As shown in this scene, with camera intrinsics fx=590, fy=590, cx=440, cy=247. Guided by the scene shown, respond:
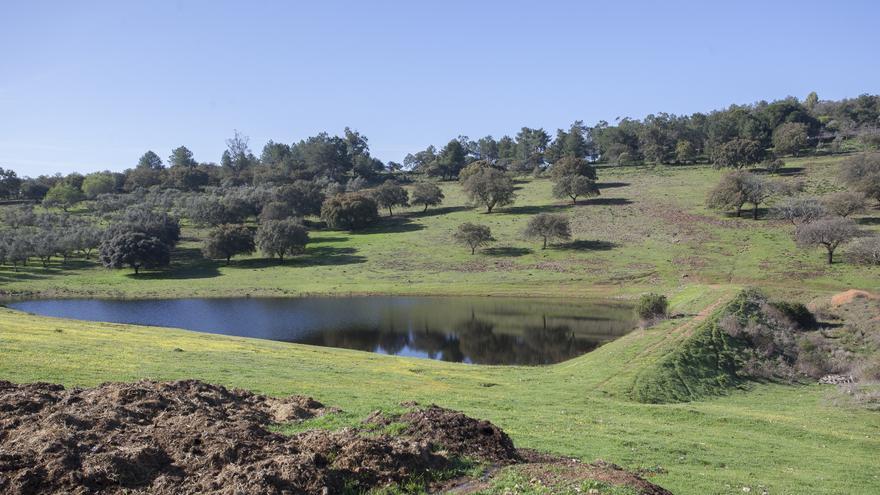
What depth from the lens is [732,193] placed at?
108500mm

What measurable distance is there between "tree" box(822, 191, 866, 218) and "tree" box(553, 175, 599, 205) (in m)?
46.4

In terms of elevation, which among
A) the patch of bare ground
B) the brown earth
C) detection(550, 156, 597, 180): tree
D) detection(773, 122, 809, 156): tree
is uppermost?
detection(773, 122, 809, 156): tree

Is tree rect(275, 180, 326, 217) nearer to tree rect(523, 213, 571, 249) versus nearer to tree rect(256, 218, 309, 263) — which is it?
tree rect(256, 218, 309, 263)

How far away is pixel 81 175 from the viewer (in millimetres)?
189875

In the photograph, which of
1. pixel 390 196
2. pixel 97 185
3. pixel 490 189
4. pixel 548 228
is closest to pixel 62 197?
pixel 97 185

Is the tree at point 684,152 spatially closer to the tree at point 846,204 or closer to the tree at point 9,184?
the tree at point 846,204

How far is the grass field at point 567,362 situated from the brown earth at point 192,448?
4.18 meters

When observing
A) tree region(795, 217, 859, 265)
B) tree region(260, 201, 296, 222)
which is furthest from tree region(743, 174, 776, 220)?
tree region(260, 201, 296, 222)

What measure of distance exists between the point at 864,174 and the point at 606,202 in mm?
47348

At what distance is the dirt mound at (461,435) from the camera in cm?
1559

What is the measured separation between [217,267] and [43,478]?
335ft

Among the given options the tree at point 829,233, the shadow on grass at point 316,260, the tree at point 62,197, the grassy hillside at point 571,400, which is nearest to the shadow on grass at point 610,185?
the tree at point 829,233

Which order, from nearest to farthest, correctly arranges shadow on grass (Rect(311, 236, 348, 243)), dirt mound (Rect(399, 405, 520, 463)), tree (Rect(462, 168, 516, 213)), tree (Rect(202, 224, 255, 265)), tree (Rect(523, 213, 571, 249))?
dirt mound (Rect(399, 405, 520, 463)) → tree (Rect(523, 213, 571, 249)) → tree (Rect(202, 224, 255, 265)) → shadow on grass (Rect(311, 236, 348, 243)) → tree (Rect(462, 168, 516, 213))

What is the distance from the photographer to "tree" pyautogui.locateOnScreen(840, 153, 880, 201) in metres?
104
